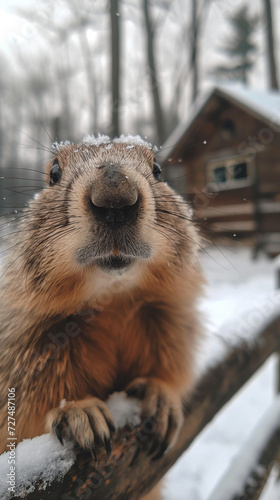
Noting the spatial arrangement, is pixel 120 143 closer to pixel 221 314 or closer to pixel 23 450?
pixel 23 450

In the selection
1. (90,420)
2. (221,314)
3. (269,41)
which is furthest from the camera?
(269,41)

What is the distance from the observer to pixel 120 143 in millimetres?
1218

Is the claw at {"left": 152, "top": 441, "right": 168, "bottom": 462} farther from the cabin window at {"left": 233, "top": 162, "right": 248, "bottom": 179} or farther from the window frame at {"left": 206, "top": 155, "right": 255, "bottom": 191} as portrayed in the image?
the cabin window at {"left": 233, "top": 162, "right": 248, "bottom": 179}

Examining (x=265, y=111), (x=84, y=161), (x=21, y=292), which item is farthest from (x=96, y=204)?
(x=265, y=111)

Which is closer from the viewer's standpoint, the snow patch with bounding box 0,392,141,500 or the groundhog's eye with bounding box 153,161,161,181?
the snow patch with bounding box 0,392,141,500

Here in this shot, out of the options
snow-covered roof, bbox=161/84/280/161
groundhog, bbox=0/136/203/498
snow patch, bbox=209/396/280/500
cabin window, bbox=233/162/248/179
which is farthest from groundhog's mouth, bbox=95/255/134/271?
cabin window, bbox=233/162/248/179

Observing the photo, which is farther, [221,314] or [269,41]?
[269,41]

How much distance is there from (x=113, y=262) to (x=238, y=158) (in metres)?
7.75

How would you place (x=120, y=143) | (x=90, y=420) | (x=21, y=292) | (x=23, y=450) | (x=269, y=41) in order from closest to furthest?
(x=23, y=450)
(x=90, y=420)
(x=21, y=292)
(x=120, y=143)
(x=269, y=41)

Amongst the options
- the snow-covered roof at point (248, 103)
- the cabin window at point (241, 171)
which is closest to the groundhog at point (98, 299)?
the snow-covered roof at point (248, 103)

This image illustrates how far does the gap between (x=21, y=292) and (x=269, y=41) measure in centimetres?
1241

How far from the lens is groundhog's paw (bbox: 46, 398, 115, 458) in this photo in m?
0.85

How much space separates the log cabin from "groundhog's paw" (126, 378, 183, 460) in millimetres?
6296

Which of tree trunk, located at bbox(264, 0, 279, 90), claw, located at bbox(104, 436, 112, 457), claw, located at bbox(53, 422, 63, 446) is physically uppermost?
tree trunk, located at bbox(264, 0, 279, 90)
